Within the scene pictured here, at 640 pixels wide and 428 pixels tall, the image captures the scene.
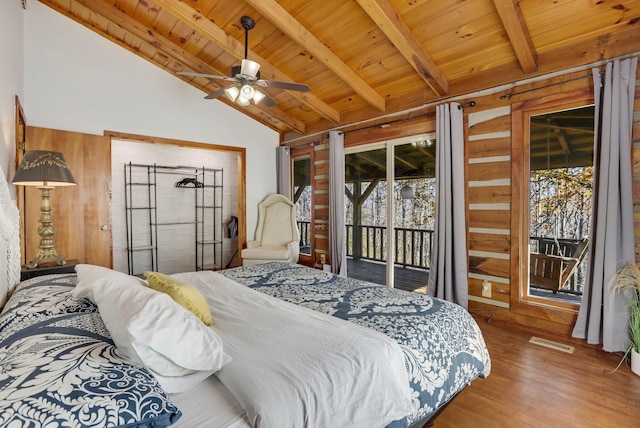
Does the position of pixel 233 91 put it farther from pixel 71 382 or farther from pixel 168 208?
pixel 168 208

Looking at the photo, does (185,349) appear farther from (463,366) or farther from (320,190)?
(320,190)

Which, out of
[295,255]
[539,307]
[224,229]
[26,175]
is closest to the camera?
[26,175]

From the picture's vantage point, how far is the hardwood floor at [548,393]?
73.1 inches

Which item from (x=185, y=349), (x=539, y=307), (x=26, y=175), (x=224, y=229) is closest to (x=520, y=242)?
(x=539, y=307)

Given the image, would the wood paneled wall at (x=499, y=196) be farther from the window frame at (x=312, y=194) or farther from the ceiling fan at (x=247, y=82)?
the window frame at (x=312, y=194)

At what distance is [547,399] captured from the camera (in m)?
2.04

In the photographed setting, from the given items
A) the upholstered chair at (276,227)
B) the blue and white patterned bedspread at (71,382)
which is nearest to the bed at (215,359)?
the blue and white patterned bedspread at (71,382)

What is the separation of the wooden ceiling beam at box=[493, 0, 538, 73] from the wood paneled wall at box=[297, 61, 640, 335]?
23 centimetres

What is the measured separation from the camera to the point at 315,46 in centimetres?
338

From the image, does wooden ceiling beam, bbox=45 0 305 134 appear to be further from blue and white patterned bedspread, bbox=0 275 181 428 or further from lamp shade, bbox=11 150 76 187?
blue and white patterned bedspread, bbox=0 275 181 428

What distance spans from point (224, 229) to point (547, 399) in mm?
5521

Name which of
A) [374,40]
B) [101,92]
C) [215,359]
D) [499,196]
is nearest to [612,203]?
[499,196]

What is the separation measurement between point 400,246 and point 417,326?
380 centimetres

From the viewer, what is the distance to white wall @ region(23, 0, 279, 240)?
3.75 meters
